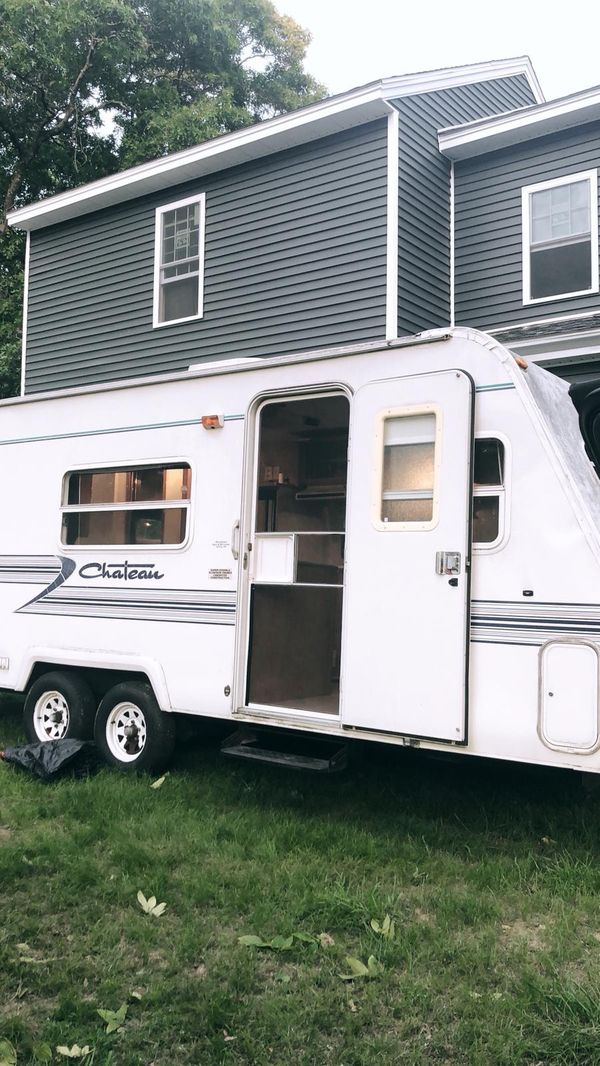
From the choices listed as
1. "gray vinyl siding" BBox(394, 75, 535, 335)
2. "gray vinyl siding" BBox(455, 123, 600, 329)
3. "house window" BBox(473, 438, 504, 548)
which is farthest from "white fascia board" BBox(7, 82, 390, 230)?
"house window" BBox(473, 438, 504, 548)

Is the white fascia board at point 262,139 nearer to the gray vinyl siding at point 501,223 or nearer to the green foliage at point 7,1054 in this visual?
the gray vinyl siding at point 501,223

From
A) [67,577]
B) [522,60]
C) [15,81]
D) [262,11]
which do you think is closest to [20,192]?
[15,81]

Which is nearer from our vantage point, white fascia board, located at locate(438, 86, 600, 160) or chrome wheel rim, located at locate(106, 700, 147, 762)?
chrome wheel rim, located at locate(106, 700, 147, 762)

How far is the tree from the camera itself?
1828 centimetres

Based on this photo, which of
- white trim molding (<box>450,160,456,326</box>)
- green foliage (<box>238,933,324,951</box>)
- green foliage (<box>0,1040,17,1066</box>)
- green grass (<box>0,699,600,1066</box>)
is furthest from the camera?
white trim molding (<box>450,160,456,326</box>)

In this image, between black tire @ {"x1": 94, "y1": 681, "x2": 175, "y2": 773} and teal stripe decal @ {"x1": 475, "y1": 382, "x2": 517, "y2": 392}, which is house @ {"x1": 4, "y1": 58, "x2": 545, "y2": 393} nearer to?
teal stripe decal @ {"x1": 475, "y1": 382, "x2": 517, "y2": 392}

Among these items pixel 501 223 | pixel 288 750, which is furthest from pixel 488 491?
pixel 501 223

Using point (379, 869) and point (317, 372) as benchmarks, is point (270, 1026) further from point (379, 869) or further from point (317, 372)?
point (317, 372)

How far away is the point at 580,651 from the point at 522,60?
39.0ft

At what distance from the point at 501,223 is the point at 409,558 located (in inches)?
287

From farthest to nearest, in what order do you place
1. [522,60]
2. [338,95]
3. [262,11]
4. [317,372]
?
[262,11] → [522,60] → [338,95] → [317,372]

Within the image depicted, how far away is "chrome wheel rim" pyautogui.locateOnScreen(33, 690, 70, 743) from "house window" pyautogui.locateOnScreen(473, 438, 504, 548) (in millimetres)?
3473

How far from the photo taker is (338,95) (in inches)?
394

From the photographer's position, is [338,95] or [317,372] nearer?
[317,372]
